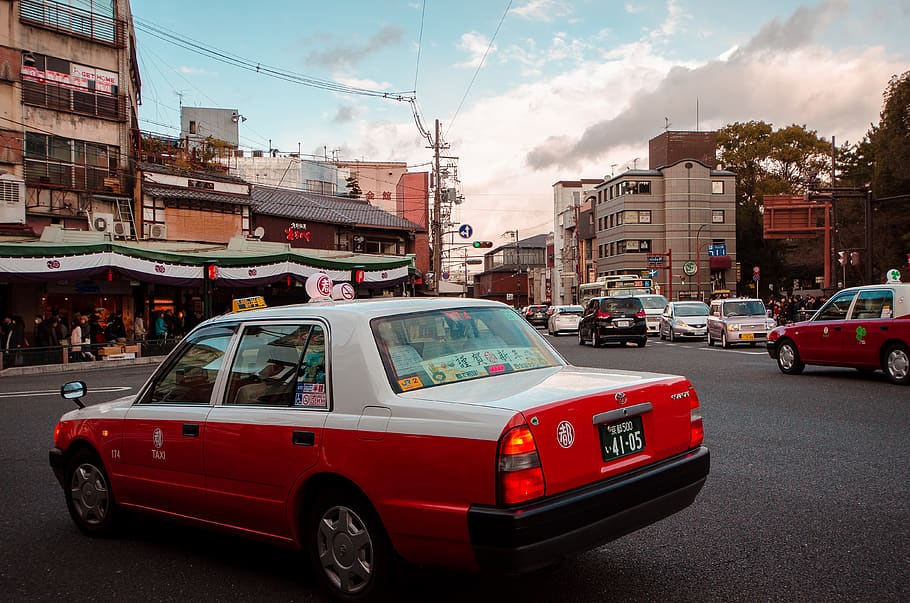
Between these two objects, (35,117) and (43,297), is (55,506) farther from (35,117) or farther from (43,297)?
(35,117)

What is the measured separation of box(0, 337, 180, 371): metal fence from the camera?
76.6ft

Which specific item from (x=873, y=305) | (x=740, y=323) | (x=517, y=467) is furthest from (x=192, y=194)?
(x=517, y=467)

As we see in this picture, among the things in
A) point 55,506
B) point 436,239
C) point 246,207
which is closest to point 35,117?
point 246,207

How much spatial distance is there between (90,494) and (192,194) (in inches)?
1442

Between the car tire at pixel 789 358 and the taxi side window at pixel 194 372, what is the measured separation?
13762 millimetres

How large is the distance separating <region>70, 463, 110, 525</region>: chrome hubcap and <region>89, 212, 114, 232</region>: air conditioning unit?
30753 millimetres

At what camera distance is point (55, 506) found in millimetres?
6512

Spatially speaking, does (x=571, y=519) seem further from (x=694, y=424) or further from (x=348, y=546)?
(x=694, y=424)

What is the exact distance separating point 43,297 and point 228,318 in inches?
1107

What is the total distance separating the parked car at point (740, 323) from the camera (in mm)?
26094

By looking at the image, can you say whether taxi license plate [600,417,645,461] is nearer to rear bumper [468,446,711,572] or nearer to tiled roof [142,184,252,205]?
rear bumper [468,446,711,572]

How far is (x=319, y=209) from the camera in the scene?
50.9 metres

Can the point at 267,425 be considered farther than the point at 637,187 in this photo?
No

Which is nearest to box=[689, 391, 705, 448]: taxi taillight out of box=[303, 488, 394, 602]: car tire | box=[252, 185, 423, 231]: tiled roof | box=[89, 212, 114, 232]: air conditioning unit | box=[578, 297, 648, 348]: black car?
box=[303, 488, 394, 602]: car tire
